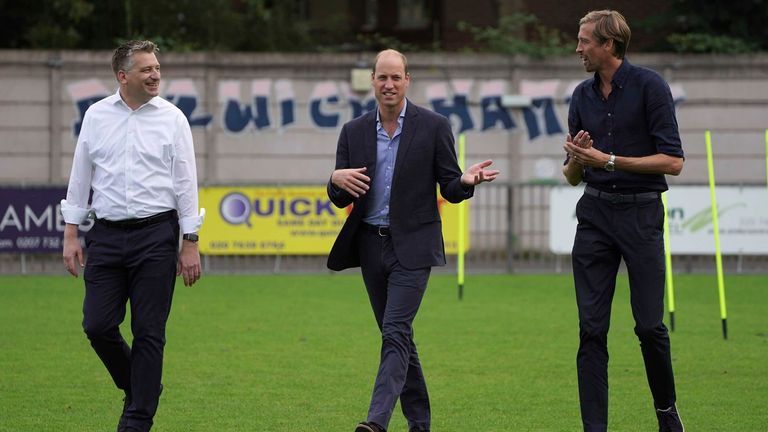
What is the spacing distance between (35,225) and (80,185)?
A: 1169 cm

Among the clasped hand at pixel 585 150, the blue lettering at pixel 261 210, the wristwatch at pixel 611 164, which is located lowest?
the wristwatch at pixel 611 164

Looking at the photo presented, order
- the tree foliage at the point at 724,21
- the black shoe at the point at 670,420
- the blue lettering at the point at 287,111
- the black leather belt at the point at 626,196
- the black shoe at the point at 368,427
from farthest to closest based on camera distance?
the tree foliage at the point at 724,21, the blue lettering at the point at 287,111, the black shoe at the point at 670,420, the black leather belt at the point at 626,196, the black shoe at the point at 368,427

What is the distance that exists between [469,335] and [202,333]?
237 cm

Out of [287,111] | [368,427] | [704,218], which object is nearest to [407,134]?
[368,427]

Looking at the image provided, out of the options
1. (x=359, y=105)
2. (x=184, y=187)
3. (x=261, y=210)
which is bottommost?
(x=184, y=187)

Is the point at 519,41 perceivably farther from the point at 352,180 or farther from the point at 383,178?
the point at 352,180

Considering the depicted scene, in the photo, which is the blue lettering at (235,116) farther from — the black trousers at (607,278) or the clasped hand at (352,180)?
the black trousers at (607,278)

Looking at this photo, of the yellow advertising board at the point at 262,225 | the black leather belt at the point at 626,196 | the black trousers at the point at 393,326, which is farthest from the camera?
the yellow advertising board at the point at 262,225

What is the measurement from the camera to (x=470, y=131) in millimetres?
21703

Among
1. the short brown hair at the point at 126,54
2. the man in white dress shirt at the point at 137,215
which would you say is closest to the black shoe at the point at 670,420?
the man in white dress shirt at the point at 137,215

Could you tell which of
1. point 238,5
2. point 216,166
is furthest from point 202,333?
point 238,5

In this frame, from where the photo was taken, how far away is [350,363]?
400 inches

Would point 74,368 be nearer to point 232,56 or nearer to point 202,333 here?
point 202,333

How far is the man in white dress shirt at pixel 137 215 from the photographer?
6820mm
